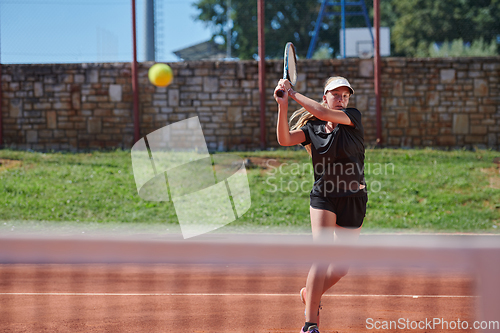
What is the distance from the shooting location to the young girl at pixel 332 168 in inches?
145

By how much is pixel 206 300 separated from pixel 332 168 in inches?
91.6

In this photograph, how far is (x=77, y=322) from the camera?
4.63m

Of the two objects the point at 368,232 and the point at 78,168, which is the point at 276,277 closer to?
the point at 368,232

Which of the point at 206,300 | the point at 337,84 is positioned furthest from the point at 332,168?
the point at 206,300

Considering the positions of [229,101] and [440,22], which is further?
[440,22]

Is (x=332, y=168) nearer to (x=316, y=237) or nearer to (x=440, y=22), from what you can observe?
(x=316, y=237)

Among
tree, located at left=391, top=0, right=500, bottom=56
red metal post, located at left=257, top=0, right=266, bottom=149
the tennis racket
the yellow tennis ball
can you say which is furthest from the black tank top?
tree, located at left=391, top=0, right=500, bottom=56

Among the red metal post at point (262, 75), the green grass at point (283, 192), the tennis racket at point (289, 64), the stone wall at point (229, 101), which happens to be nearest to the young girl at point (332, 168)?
the tennis racket at point (289, 64)

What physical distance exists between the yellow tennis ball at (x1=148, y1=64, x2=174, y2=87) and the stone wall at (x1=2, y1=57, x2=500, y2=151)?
175 millimetres

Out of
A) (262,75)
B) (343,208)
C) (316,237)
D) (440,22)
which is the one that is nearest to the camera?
(316,237)

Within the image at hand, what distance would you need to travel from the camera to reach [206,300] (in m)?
5.36

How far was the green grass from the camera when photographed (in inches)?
379

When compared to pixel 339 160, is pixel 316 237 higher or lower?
lower

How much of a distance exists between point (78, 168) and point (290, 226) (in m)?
5.39
